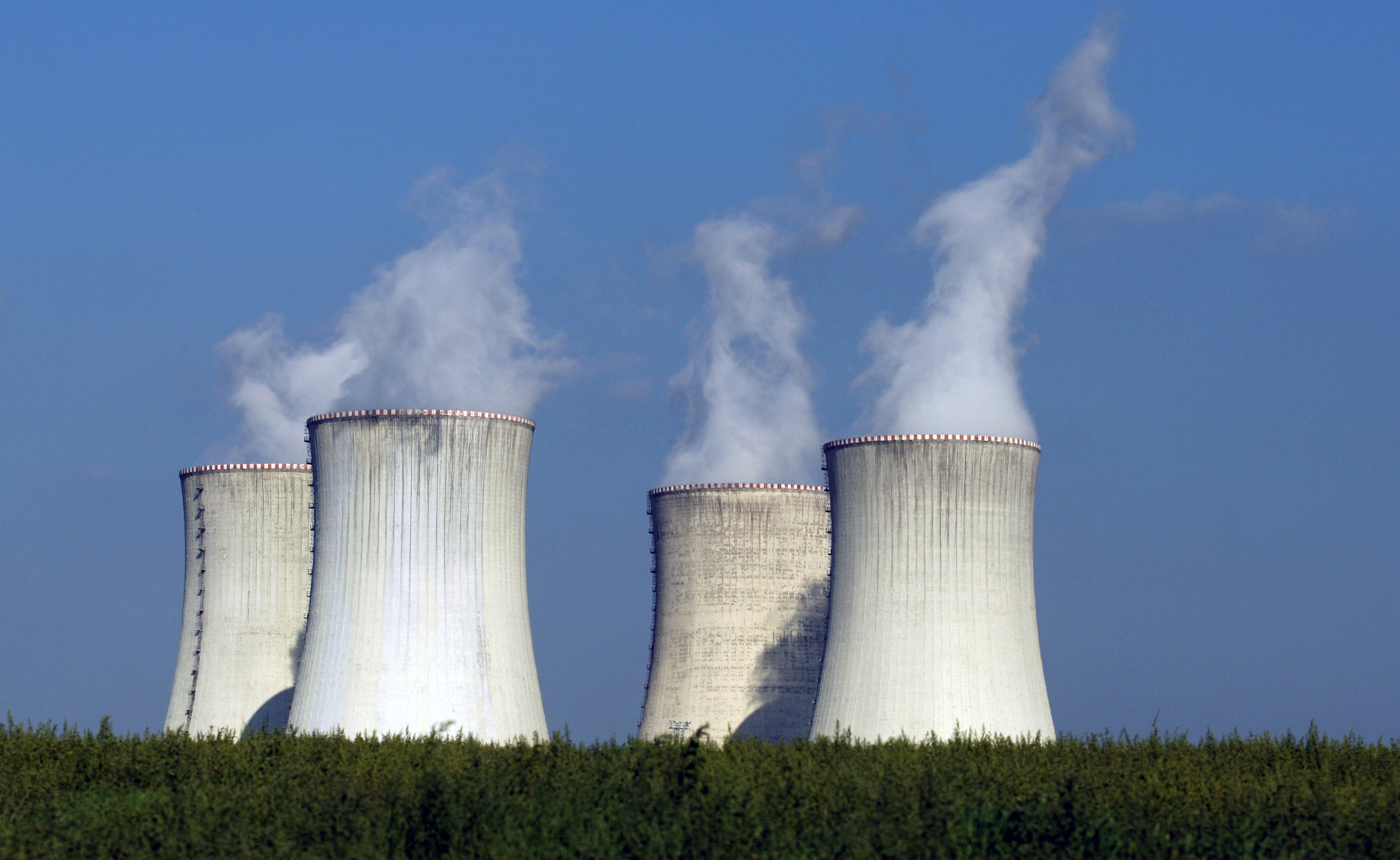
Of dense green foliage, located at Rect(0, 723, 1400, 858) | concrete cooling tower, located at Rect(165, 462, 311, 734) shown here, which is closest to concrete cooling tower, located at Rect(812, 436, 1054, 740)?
dense green foliage, located at Rect(0, 723, 1400, 858)

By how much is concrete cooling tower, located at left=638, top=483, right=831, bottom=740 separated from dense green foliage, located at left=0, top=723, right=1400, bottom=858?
44.6ft

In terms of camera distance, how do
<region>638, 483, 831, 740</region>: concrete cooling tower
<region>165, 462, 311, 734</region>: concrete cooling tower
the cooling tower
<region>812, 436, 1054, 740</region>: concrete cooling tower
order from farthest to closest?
1. <region>638, 483, 831, 740</region>: concrete cooling tower
2. <region>165, 462, 311, 734</region>: concrete cooling tower
3. the cooling tower
4. <region>812, 436, 1054, 740</region>: concrete cooling tower

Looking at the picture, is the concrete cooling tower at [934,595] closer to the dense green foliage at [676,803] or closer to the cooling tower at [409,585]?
the dense green foliage at [676,803]

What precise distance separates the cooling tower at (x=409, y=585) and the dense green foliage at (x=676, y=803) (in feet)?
20.0

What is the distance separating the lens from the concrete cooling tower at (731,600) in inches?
1266

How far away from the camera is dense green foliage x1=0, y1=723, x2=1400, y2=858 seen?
12.8 m

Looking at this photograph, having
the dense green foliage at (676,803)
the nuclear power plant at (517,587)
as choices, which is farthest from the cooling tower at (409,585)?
the dense green foliage at (676,803)

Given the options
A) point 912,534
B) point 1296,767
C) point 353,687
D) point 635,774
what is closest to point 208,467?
point 353,687

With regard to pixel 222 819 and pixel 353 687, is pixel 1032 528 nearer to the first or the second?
pixel 353 687

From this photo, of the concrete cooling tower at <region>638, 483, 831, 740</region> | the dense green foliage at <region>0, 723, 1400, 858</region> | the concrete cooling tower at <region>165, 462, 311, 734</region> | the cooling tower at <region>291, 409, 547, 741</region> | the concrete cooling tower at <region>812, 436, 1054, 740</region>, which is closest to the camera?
the dense green foliage at <region>0, 723, 1400, 858</region>

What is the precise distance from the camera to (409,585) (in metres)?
24.8

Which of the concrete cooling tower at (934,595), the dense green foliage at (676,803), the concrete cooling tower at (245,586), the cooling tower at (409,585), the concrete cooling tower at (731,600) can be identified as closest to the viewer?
the dense green foliage at (676,803)

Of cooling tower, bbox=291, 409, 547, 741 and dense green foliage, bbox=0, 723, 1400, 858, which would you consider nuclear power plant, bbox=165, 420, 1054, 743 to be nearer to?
cooling tower, bbox=291, 409, 547, 741

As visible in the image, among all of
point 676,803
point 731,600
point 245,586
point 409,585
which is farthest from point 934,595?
point 245,586
